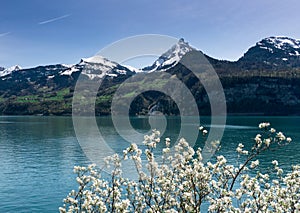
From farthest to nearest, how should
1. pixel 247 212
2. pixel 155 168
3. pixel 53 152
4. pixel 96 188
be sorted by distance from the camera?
1. pixel 53 152
2. pixel 96 188
3. pixel 155 168
4. pixel 247 212

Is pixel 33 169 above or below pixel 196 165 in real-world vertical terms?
below

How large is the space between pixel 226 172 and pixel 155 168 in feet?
7.26

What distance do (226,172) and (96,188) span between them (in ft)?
14.0

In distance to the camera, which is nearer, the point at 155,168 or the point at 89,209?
the point at 89,209

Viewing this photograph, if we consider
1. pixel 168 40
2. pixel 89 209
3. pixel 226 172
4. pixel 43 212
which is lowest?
pixel 43 212

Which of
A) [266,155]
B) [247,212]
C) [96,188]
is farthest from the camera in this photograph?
[266,155]

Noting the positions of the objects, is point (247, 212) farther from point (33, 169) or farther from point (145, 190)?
point (33, 169)

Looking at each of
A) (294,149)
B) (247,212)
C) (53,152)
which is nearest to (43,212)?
(247,212)

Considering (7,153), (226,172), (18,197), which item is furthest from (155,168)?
(7,153)

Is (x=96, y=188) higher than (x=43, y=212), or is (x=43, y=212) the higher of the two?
(x=96, y=188)

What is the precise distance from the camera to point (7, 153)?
64.3 m

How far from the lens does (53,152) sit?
220 feet

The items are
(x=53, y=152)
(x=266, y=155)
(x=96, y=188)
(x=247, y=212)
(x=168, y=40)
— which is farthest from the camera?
(x=53, y=152)

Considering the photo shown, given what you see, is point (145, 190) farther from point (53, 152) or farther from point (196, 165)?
point (53, 152)
